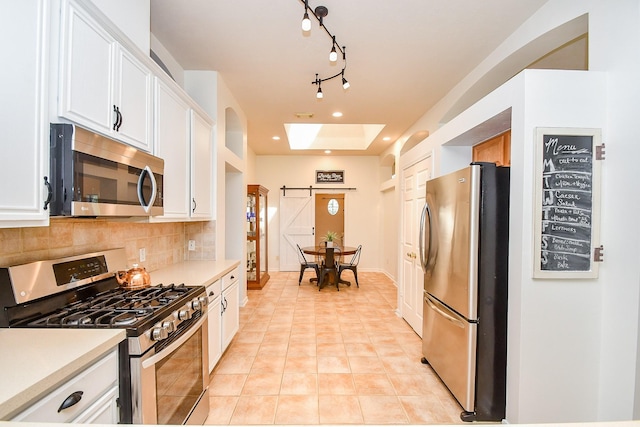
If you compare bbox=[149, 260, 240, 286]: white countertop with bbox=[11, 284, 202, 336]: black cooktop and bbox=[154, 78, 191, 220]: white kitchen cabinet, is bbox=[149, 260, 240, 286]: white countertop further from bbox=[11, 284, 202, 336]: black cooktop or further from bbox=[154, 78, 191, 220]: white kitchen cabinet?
bbox=[154, 78, 191, 220]: white kitchen cabinet

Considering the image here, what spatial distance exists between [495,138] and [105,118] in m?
2.96

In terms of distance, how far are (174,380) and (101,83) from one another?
1.58m

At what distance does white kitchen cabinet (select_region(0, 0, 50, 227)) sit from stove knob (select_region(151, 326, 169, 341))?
2.08ft

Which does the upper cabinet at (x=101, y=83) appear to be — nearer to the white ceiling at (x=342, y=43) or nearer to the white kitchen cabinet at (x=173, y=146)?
the white kitchen cabinet at (x=173, y=146)

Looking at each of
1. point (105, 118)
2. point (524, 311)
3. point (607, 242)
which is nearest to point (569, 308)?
point (524, 311)

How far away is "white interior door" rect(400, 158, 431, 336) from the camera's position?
3.36 meters

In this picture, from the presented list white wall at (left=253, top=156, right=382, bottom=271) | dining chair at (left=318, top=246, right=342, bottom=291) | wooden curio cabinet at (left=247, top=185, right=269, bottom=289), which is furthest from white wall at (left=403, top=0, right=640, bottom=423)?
white wall at (left=253, top=156, right=382, bottom=271)

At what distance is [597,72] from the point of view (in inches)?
68.4

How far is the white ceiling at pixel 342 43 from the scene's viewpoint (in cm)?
217

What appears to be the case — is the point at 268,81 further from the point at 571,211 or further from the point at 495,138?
the point at 571,211

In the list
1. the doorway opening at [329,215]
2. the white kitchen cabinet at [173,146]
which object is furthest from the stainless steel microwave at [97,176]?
the doorway opening at [329,215]

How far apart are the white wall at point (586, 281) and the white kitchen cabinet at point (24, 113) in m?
2.41

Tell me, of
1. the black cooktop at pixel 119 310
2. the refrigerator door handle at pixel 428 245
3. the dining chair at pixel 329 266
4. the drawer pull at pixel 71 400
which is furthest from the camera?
the dining chair at pixel 329 266

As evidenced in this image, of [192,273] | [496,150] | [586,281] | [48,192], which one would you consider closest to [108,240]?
[192,273]
